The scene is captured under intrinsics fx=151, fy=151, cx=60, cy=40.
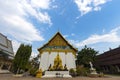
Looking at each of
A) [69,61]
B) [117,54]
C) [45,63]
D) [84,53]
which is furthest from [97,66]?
[45,63]

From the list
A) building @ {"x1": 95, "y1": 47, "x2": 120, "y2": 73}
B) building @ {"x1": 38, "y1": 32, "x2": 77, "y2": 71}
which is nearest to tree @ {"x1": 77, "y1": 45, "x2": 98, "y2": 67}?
building @ {"x1": 95, "y1": 47, "x2": 120, "y2": 73}

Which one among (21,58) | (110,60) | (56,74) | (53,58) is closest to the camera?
(56,74)

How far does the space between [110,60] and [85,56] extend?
18.5 ft

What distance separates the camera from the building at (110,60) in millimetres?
30709

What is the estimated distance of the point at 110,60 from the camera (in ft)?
112

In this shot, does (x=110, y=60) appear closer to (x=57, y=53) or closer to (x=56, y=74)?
(x=57, y=53)

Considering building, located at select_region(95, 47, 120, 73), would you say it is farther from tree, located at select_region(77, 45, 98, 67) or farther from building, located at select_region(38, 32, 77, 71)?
building, located at select_region(38, 32, 77, 71)

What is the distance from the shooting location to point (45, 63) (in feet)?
85.5

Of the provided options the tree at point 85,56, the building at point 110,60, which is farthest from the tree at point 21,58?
the building at point 110,60

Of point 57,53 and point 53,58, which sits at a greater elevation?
point 57,53

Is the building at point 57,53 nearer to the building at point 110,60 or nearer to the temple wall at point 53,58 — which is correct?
the temple wall at point 53,58

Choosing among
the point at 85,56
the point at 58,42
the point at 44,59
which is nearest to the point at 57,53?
the point at 58,42

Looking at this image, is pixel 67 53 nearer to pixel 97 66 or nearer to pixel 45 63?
pixel 45 63

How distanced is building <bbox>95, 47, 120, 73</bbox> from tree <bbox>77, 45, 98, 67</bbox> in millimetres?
3160
